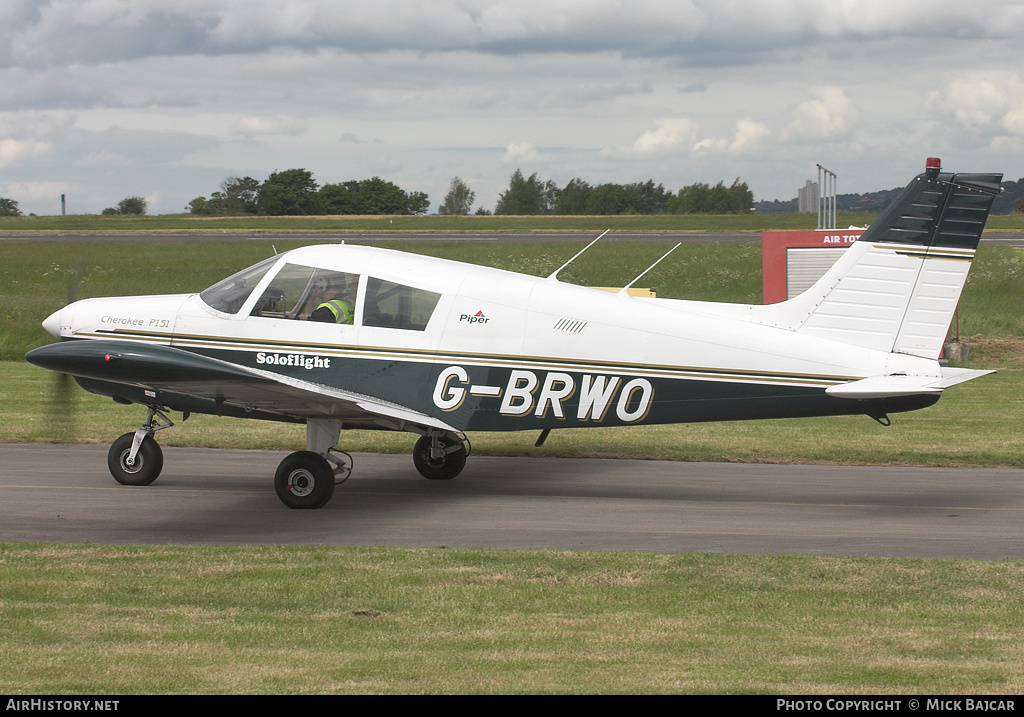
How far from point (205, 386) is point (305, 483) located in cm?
152

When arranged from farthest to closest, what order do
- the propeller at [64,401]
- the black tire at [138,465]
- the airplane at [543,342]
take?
the black tire at [138,465] → the propeller at [64,401] → the airplane at [543,342]

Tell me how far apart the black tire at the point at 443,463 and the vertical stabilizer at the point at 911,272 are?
429 cm

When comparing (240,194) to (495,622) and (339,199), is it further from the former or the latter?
(495,622)

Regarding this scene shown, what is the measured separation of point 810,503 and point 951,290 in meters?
2.65

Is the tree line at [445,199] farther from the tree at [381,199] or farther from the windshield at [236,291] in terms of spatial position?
the windshield at [236,291]

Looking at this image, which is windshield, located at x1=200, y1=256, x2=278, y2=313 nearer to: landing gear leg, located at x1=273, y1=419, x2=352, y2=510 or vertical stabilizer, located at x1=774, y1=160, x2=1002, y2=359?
landing gear leg, located at x1=273, y1=419, x2=352, y2=510

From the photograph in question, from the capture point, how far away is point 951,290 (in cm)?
1044

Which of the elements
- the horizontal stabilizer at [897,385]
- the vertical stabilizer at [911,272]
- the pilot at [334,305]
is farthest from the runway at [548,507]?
the pilot at [334,305]

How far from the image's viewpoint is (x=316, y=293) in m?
11.1

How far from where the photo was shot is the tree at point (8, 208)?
80.0 meters

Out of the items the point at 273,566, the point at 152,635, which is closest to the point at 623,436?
the point at 273,566

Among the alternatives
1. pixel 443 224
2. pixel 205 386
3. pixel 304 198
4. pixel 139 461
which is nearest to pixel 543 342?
pixel 205 386

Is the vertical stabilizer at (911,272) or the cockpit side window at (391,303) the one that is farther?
the cockpit side window at (391,303)

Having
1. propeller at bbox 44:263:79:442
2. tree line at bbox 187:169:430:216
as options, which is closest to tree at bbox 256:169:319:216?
tree line at bbox 187:169:430:216
